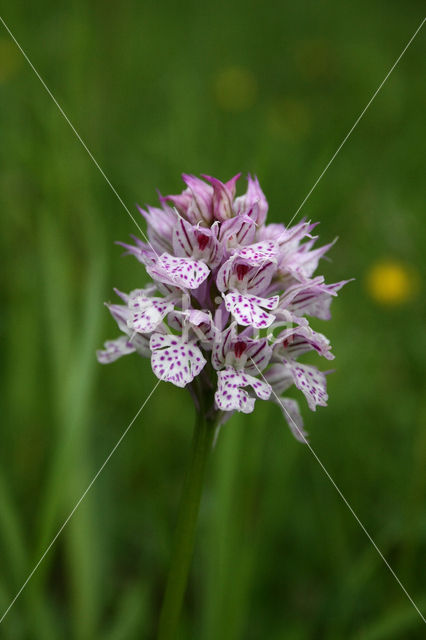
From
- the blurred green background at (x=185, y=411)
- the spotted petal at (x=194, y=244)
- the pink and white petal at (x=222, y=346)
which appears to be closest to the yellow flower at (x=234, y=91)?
the blurred green background at (x=185, y=411)

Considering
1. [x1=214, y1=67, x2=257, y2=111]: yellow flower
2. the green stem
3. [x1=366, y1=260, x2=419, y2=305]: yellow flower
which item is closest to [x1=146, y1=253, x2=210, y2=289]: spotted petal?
the green stem

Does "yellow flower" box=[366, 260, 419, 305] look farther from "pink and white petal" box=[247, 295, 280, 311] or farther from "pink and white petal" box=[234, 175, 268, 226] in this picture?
"pink and white petal" box=[247, 295, 280, 311]

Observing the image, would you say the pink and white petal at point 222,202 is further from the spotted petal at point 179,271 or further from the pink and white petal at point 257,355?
the pink and white petal at point 257,355

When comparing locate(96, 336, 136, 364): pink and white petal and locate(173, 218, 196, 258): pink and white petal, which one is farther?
locate(96, 336, 136, 364): pink and white petal

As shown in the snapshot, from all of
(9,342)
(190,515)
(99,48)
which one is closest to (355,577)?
(190,515)

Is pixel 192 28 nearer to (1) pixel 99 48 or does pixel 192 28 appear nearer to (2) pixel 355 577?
(1) pixel 99 48

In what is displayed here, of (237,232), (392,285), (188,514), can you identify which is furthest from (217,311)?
(392,285)
